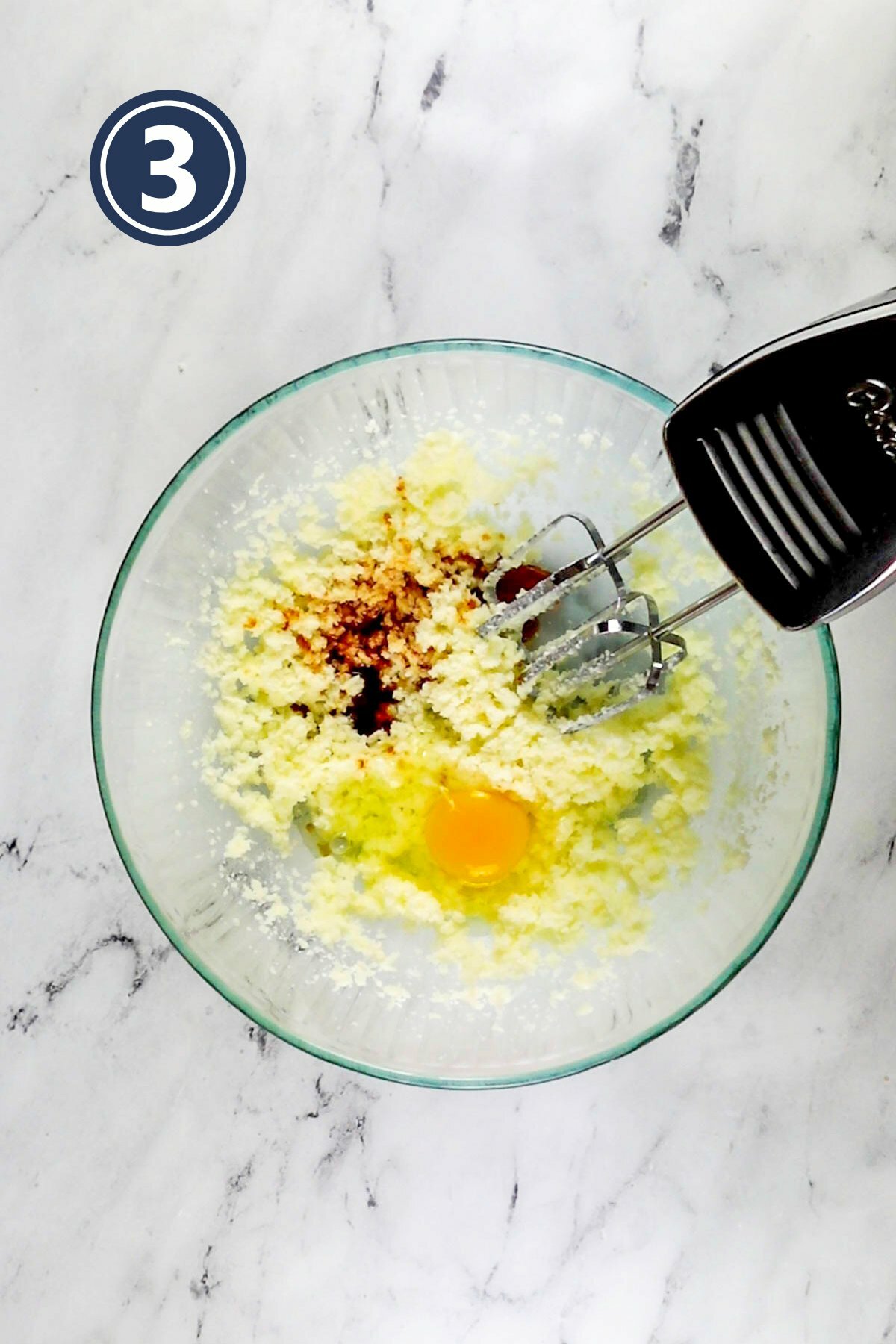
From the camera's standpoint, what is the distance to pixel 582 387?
1160 millimetres

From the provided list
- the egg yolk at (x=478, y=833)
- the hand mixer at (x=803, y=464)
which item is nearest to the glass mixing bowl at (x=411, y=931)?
the egg yolk at (x=478, y=833)

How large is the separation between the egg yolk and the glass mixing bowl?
0.32 feet

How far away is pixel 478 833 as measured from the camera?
1188mm

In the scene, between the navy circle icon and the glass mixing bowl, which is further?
the navy circle icon

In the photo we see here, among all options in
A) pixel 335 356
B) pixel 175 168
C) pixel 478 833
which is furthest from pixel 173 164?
pixel 478 833

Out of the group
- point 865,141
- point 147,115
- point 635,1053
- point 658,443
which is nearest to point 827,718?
point 658,443

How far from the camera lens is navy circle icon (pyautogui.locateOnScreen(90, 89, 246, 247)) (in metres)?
1.28

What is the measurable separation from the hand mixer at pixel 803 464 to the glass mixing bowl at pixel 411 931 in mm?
295

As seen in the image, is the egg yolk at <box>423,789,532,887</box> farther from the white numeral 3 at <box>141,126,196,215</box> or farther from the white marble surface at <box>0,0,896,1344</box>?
the white numeral 3 at <box>141,126,196,215</box>

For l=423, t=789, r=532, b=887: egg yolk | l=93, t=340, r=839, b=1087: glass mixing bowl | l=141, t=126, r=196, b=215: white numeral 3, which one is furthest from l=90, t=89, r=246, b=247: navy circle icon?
l=423, t=789, r=532, b=887: egg yolk

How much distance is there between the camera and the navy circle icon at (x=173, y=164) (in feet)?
4.21

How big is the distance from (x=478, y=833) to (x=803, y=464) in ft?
1.71

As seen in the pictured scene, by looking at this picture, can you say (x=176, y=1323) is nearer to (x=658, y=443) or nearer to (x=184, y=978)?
(x=184, y=978)

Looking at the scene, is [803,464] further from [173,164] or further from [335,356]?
[173,164]
